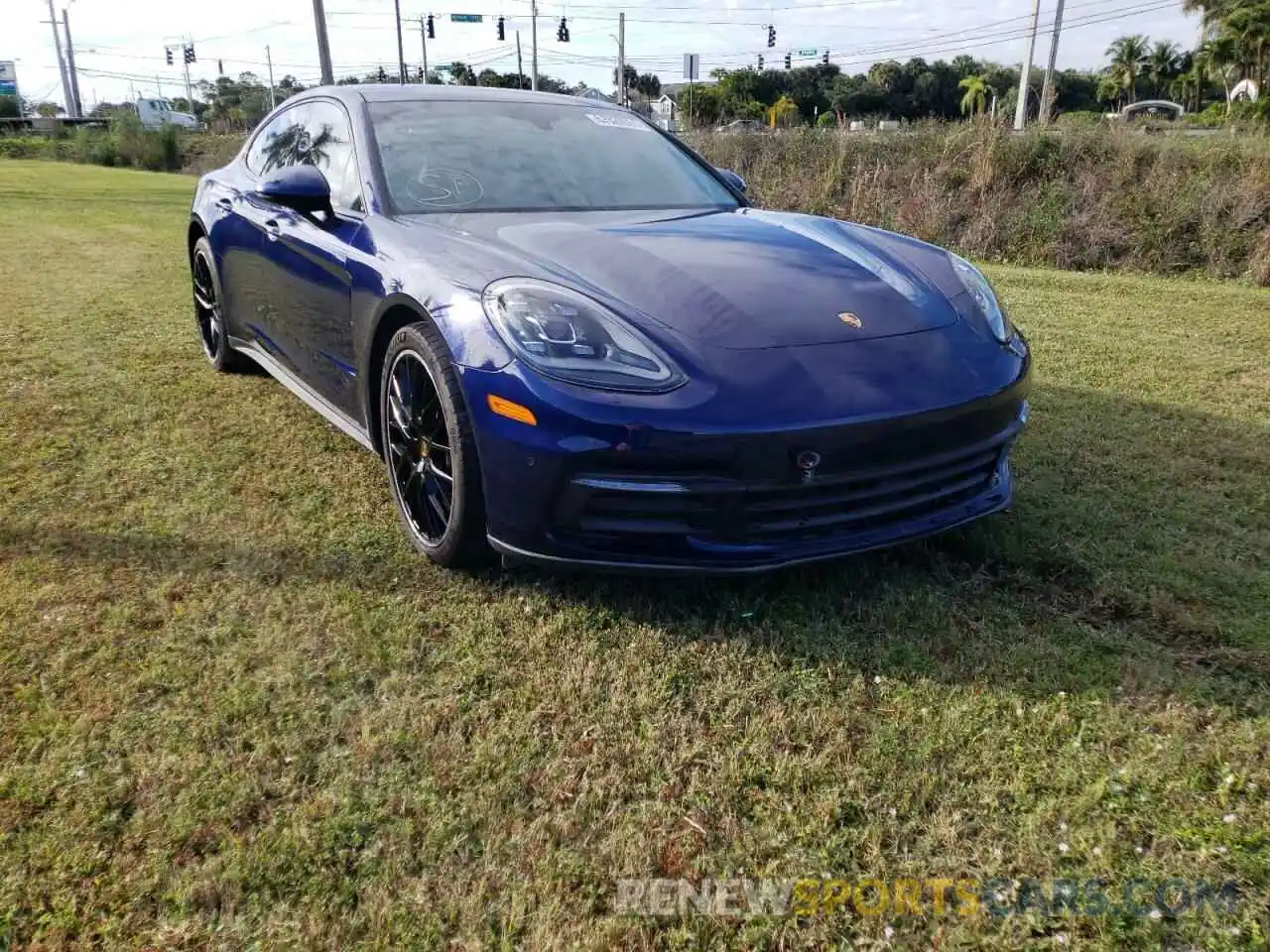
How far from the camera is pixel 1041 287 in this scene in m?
8.05

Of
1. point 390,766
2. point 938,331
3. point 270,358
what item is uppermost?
point 938,331

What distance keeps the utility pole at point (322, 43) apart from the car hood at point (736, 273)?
60.1ft

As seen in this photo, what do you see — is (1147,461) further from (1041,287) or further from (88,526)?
(1041,287)

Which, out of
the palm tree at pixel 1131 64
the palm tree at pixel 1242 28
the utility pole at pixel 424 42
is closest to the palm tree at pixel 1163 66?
the palm tree at pixel 1131 64

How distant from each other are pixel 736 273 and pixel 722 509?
76cm

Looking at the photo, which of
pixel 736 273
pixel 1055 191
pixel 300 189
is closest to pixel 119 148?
pixel 1055 191

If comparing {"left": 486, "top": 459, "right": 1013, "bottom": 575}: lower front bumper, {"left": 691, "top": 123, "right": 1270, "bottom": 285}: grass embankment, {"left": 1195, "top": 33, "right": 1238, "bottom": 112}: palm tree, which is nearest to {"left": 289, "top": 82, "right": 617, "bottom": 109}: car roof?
{"left": 486, "top": 459, "right": 1013, "bottom": 575}: lower front bumper

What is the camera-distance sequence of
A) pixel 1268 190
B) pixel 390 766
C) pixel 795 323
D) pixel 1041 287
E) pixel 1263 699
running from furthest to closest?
pixel 1268 190
pixel 1041 287
pixel 795 323
pixel 1263 699
pixel 390 766

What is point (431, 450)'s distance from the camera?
8.82 feet

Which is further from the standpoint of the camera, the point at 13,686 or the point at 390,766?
the point at 13,686

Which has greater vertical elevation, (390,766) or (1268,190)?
(1268,190)

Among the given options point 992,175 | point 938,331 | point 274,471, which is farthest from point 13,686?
point 992,175

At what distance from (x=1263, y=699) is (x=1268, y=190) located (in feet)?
29.5

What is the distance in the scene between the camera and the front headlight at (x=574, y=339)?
2.25 meters
